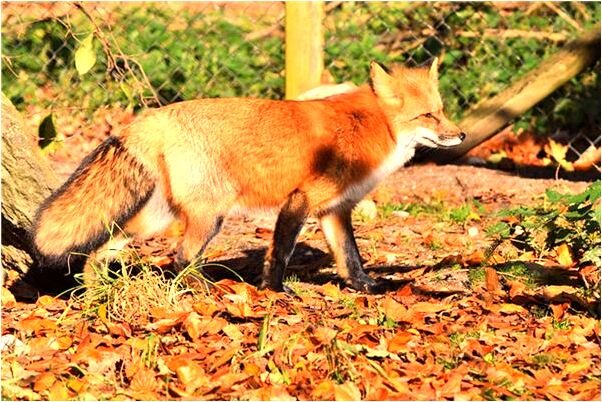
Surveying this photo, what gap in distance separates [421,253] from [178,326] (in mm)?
2369

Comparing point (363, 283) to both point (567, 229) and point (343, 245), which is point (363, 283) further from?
point (567, 229)

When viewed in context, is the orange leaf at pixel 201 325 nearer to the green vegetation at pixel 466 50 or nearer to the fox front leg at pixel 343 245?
the fox front leg at pixel 343 245

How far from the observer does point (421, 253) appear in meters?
6.61

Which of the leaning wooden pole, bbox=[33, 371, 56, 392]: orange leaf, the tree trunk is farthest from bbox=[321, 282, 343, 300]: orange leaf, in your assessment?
the leaning wooden pole

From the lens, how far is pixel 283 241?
18.8 ft

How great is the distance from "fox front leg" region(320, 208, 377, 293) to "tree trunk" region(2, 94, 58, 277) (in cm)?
173

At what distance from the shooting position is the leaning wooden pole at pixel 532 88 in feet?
27.7

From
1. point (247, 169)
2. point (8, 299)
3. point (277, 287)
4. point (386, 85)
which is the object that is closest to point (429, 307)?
point (277, 287)

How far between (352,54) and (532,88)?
75.4 inches

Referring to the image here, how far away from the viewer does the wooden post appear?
26.7 feet

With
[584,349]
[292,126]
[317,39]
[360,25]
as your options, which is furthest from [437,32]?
[584,349]

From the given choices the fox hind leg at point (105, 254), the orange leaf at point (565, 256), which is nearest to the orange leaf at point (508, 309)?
the orange leaf at point (565, 256)

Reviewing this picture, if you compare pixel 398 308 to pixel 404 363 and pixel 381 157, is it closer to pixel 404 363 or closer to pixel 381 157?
pixel 404 363

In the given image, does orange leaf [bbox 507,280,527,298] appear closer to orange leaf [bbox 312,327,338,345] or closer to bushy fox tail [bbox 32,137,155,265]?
orange leaf [bbox 312,327,338,345]
